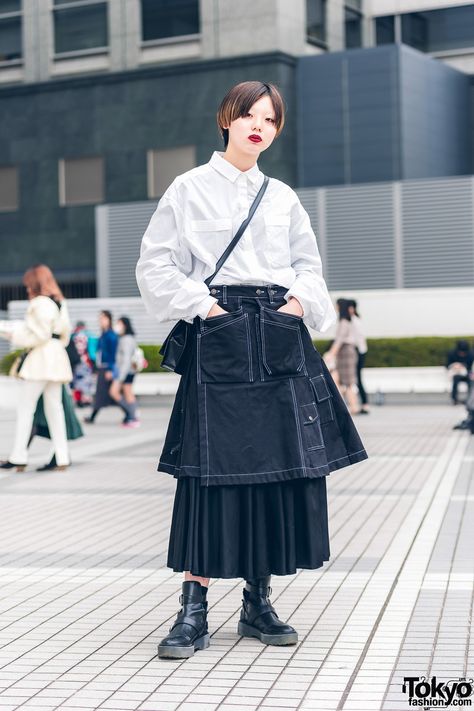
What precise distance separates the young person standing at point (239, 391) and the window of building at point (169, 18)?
27.6m

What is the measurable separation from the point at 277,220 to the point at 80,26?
95.4 feet

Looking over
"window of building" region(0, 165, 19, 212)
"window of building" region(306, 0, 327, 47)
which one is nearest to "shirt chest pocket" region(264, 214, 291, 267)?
"window of building" region(306, 0, 327, 47)

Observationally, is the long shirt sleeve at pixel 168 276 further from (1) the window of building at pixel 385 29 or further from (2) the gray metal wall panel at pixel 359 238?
→ (1) the window of building at pixel 385 29

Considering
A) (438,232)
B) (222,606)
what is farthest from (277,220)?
(438,232)

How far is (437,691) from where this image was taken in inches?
164

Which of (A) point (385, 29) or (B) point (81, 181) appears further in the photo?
(A) point (385, 29)

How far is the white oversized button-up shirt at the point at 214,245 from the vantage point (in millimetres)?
4738

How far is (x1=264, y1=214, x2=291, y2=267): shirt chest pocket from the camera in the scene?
4875 millimetres

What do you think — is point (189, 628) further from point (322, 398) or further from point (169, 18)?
point (169, 18)

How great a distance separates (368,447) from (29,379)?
401 cm

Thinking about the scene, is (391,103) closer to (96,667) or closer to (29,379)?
(29,379)

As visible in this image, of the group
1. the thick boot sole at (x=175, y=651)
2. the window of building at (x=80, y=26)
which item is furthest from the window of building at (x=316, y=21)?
the thick boot sole at (x=175, y=651)

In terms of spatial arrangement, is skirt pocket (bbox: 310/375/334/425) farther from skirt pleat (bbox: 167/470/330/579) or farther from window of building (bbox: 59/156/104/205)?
window of building (bbox: 59/156/104/205)

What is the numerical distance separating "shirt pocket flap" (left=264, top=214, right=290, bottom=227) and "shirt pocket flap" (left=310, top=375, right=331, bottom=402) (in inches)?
22.9
